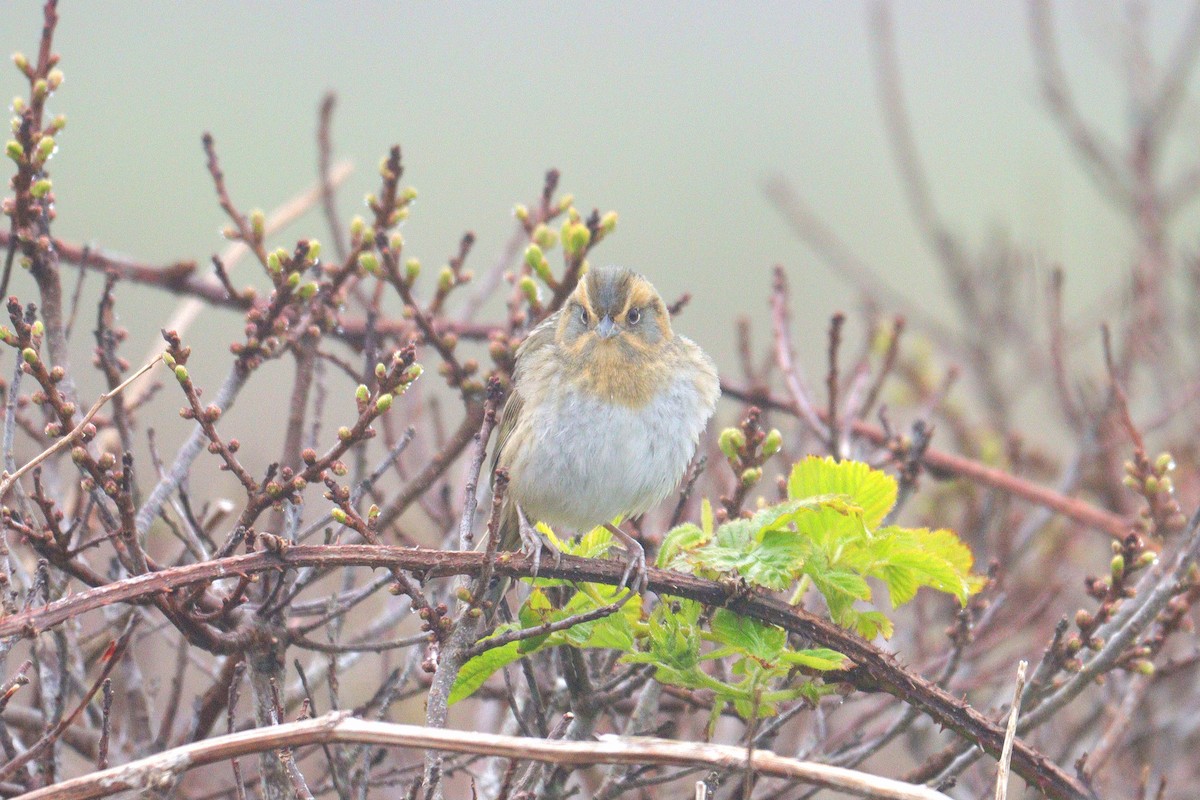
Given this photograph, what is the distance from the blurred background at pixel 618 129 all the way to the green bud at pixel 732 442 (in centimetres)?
976

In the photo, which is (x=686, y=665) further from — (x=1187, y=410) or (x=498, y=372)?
(x=1187, y=410)

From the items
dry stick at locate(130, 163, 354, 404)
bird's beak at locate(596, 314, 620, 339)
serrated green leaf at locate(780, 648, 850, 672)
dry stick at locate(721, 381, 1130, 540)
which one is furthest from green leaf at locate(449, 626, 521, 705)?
dry stick at locate(721, 381, 1130, 540)

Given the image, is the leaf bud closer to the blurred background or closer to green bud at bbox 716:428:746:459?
green bud at bbox 716:428:746:459

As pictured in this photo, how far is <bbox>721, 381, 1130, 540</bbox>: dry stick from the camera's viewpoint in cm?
446

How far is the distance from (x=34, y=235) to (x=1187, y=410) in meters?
5.39

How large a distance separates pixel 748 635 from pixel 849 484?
407mm

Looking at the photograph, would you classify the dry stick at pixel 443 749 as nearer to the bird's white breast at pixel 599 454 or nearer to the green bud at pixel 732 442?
the green bud at pixel 732 442

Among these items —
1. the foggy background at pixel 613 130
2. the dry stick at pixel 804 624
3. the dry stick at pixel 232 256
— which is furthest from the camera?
the foggy background at pixel 613 130

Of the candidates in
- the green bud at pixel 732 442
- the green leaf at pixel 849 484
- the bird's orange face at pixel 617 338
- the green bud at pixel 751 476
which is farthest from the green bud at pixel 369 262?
the green leaf at pixel 849 484

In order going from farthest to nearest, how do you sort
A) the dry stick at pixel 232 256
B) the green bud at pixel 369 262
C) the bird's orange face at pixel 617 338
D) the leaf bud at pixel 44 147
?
the bird's orange face at pixel 617 338 → the dry stick at pixel 232 256 → the green bud at pixel 369 262 → the leaf bud at pixel 44 147

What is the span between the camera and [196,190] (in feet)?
53.0

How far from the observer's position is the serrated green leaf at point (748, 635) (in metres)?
2.72

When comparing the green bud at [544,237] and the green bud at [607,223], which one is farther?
the green bud at [544,237]

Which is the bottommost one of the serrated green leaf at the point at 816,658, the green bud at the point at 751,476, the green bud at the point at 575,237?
the serrated green leaf at the point at 816,658
